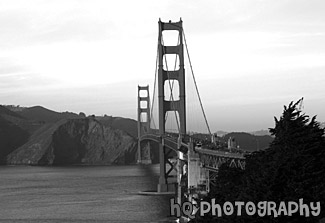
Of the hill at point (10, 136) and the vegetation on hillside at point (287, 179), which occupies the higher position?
the hill at point (10, 136)

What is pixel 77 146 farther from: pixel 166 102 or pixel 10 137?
pixel 166 102

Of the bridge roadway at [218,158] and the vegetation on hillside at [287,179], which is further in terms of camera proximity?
the bridge roadway at [218,158]

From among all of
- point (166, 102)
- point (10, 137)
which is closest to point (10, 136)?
point (10, 137)

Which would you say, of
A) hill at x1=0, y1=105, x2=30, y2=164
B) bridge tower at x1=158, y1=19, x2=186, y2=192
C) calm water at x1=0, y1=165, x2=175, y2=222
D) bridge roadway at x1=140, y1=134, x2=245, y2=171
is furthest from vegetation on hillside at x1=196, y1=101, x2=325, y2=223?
hill at x1=0, y1=105, x2=30, y2=164

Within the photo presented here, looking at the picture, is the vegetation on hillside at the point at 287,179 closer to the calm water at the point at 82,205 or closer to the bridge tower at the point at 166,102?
the calm water at the point at 82,205

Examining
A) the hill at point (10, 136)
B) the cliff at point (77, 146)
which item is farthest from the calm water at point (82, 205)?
the hill at point (10, 136)

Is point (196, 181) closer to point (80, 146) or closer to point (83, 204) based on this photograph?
point (83, 204)

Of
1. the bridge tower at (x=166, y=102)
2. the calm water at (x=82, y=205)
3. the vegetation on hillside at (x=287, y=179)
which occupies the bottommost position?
the calm water at (x=82, y=205)

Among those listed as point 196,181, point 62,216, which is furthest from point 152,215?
point 196,181
